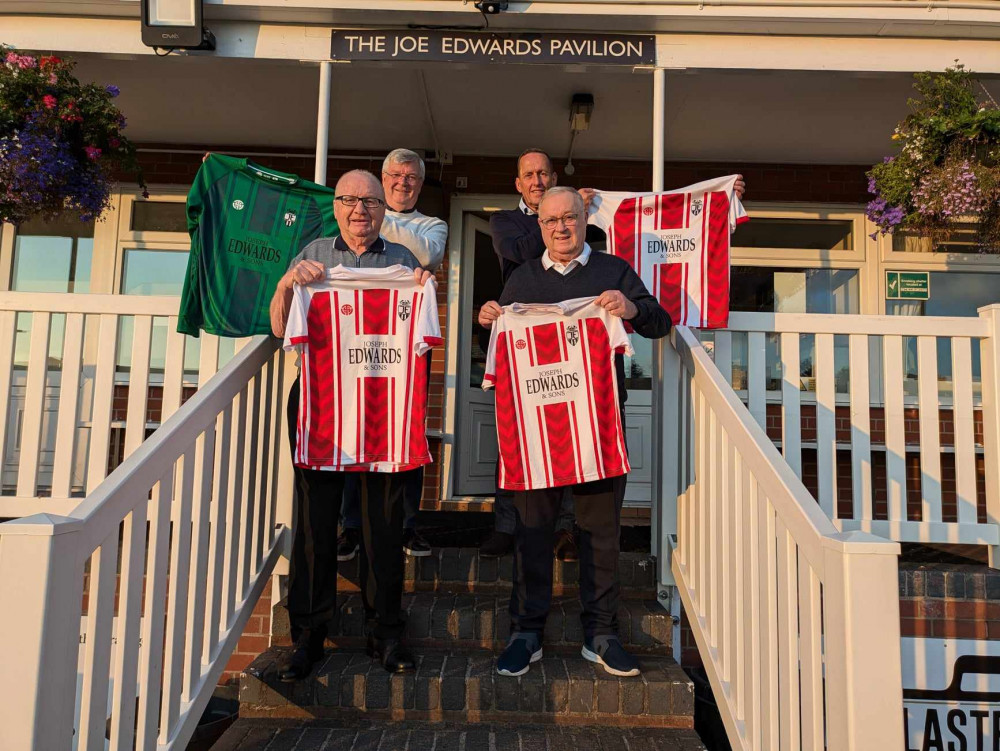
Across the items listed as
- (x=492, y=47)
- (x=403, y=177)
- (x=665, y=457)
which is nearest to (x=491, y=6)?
(x=492, y=47)

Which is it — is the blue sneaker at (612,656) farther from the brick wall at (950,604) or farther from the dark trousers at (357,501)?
the brick wall at (950,604)

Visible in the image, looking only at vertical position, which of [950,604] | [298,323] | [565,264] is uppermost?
[565,264]

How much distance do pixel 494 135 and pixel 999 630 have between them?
4.00 meters

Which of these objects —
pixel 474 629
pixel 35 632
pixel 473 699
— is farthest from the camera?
pixel 474 629

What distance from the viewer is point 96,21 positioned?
11.9ft

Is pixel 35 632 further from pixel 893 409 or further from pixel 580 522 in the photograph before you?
pixel 893 409

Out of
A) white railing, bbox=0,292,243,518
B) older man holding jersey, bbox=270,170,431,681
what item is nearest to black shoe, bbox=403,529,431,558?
older man holding jersey, bbox=270,170,431,681

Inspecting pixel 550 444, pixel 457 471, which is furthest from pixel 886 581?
pixel 457 471

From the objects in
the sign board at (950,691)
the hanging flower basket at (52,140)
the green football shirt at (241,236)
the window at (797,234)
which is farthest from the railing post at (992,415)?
the hanging flower basket at (52,140)

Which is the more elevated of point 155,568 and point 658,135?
point 658,135

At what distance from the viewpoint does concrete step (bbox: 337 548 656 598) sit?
10.0 feet

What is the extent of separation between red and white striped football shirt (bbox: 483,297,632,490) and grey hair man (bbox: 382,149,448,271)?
492 millimetres

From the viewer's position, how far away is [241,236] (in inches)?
117

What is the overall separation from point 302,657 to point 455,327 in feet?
10.0
